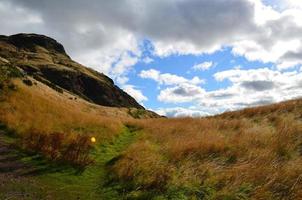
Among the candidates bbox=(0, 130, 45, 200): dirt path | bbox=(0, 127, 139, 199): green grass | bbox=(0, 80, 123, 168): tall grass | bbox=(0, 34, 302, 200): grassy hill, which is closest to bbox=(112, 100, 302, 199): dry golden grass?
bbox=(0, 34, 302, 200): grassy hill

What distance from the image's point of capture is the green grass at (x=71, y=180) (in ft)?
39.9

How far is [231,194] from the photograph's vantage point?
10.5 metres

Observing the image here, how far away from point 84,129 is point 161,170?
1294cm

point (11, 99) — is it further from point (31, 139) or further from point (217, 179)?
point (217, 179)

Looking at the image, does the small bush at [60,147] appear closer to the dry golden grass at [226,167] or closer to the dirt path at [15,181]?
the dirt path at [15,181]

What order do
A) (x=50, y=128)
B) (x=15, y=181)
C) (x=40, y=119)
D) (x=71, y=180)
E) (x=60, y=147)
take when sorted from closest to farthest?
(x=15, y=181)
(x=71, y=180)
(x=60, y=147)
(x=50, y=128)
(x=40, y=119)

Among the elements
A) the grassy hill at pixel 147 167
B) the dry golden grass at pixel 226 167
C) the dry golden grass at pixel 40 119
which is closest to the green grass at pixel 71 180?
the grassy hill at pixel 147 167

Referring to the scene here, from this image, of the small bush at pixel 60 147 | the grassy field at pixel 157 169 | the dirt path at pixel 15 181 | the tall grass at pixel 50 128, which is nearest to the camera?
the grassy field at pixel 157 169

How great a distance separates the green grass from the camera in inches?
479

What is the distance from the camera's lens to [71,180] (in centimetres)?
1396

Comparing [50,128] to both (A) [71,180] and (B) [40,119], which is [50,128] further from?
(A) [71,180]

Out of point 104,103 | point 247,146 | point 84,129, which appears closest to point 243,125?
point 247,146

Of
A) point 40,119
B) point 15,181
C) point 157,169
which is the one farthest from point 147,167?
point 40,119

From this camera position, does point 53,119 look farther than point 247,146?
Yes
